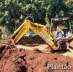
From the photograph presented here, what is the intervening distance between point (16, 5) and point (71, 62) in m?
14.0

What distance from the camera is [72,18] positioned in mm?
31109

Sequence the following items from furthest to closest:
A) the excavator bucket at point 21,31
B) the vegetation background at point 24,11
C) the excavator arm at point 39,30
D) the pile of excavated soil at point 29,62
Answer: the vegetation background at point 24,11
the excavator arm at point 39,30
the excavator bucket at point 21,31
the pile of excavated soil at point 29,62

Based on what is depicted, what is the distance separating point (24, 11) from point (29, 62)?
14.0 m

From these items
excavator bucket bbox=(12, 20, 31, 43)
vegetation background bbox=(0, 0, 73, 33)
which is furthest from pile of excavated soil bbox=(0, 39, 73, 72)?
vegetation background bbox=(0, 0, 73, 33)

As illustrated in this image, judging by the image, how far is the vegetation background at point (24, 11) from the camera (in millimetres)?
27689

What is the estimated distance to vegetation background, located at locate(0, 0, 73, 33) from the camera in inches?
1090

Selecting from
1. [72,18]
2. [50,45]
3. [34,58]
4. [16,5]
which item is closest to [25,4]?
[16,5]

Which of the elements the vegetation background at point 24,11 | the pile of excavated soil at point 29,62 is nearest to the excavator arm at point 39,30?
the pile of excavated soil at point 29,62

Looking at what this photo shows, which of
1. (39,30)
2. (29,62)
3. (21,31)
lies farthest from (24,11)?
(29,62)

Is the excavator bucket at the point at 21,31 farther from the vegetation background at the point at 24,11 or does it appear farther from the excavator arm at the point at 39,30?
the vegetation background at the point at 24,11

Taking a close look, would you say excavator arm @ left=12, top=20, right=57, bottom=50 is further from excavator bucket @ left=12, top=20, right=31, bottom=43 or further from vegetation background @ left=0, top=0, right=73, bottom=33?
vegetation background @ left=0, top=0, right=73, bottom=33

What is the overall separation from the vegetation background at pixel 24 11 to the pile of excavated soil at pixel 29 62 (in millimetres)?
13141

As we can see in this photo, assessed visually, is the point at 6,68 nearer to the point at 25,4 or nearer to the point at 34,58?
the point at 34,58

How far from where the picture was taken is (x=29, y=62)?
14.2m
